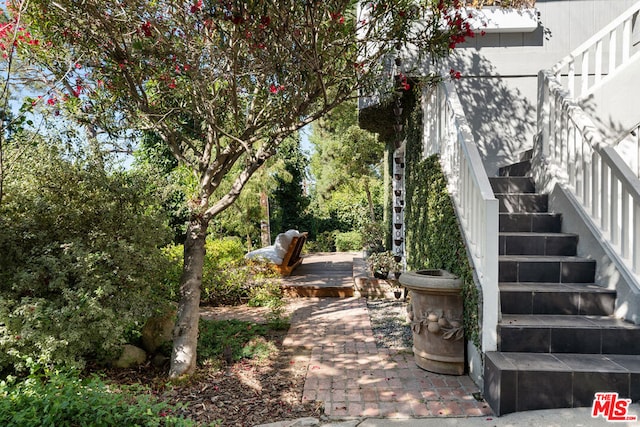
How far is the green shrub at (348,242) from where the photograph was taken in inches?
583

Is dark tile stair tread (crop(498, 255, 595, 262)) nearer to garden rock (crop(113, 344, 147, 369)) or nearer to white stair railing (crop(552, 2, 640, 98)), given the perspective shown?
white stair railing (crop(552, 2, 640, 98))

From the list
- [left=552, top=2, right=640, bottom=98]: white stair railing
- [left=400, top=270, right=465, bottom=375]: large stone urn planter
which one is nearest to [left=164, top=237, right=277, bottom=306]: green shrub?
[left=400, top=270, right=465, bottom=375]: large stone urn planter

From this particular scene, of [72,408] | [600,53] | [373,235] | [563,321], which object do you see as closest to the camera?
[72,408]

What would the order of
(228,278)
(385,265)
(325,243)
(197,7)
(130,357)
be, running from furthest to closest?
(325,243), (385,265), (228,278), (130,357), (197,7)

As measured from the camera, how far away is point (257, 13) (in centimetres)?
328

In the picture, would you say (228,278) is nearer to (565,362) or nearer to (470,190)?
(470,190)

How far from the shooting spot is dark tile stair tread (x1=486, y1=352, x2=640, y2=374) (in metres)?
2.55

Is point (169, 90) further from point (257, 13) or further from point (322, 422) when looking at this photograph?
point (322, 422)

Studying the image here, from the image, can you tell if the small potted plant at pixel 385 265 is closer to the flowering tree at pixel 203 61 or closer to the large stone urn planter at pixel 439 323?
the large stone urn planter at pixel 439 323

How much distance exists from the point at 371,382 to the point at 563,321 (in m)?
1.51

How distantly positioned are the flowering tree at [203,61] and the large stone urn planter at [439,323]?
5.98 feet

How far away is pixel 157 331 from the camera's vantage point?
3.95 meters

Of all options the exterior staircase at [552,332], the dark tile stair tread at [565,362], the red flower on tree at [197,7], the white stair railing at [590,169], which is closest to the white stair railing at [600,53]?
the white stair railing at [590,169]

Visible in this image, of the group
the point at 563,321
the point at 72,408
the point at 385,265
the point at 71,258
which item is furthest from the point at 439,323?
the point at 385,265
